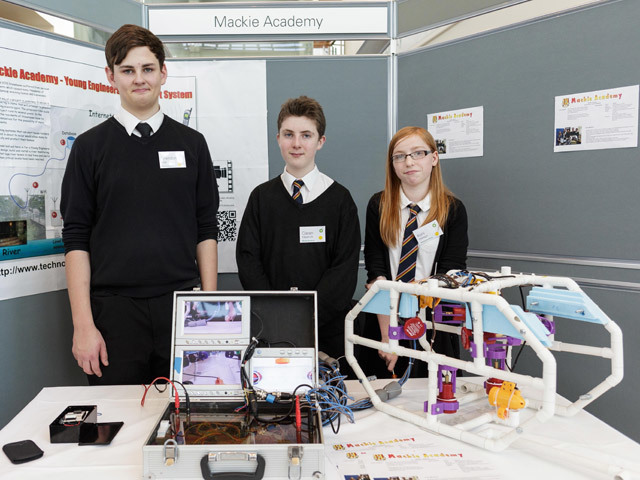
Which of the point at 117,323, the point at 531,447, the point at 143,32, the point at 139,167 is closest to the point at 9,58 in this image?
the point at 143,32

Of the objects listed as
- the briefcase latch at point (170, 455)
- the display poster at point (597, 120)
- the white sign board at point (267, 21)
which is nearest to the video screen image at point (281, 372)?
the briefcase latch at point (170, 455)

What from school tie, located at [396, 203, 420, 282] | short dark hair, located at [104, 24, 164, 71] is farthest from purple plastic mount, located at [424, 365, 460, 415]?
short dark hair, located at [104, 24, 164, 71]

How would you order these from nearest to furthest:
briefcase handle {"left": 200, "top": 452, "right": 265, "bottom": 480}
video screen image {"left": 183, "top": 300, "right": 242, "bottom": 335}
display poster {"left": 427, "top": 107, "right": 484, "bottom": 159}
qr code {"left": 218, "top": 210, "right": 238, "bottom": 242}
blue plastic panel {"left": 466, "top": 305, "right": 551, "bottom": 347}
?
briefcase handle {"left": 200, "top": 452, "right": 265, "bottom": 480}, blue plastic panel {"left": 466, "top": 305, "right": 551, "bottom": 347}, video screen image {"left": 183, "top": 300, "right": 242, "bottom": 335}, display poster {"left": 427, "top": 107, "right": 484, "bottom": 159}, qr code {"left": 218, "top": 210, "right": 238, "bottom": 242}

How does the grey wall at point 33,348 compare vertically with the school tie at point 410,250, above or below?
below

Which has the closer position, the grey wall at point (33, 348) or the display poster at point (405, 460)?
the display poster at point (405, 460)

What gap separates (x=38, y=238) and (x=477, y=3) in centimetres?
234

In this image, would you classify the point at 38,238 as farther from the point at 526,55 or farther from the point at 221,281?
the point at 526,55

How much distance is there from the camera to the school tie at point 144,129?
1.88m

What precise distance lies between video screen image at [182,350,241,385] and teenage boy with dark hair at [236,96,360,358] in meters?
0.63

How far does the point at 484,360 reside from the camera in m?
1.18

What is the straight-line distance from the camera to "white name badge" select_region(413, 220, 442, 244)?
6.77 feet

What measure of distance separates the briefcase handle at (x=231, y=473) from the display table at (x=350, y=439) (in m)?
0.15

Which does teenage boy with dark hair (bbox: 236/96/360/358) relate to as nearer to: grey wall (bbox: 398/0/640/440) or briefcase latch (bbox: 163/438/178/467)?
grey wall (bbox: 398/0/640/440)

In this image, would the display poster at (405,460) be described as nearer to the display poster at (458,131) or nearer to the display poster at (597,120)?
the display poster at (597,120)
